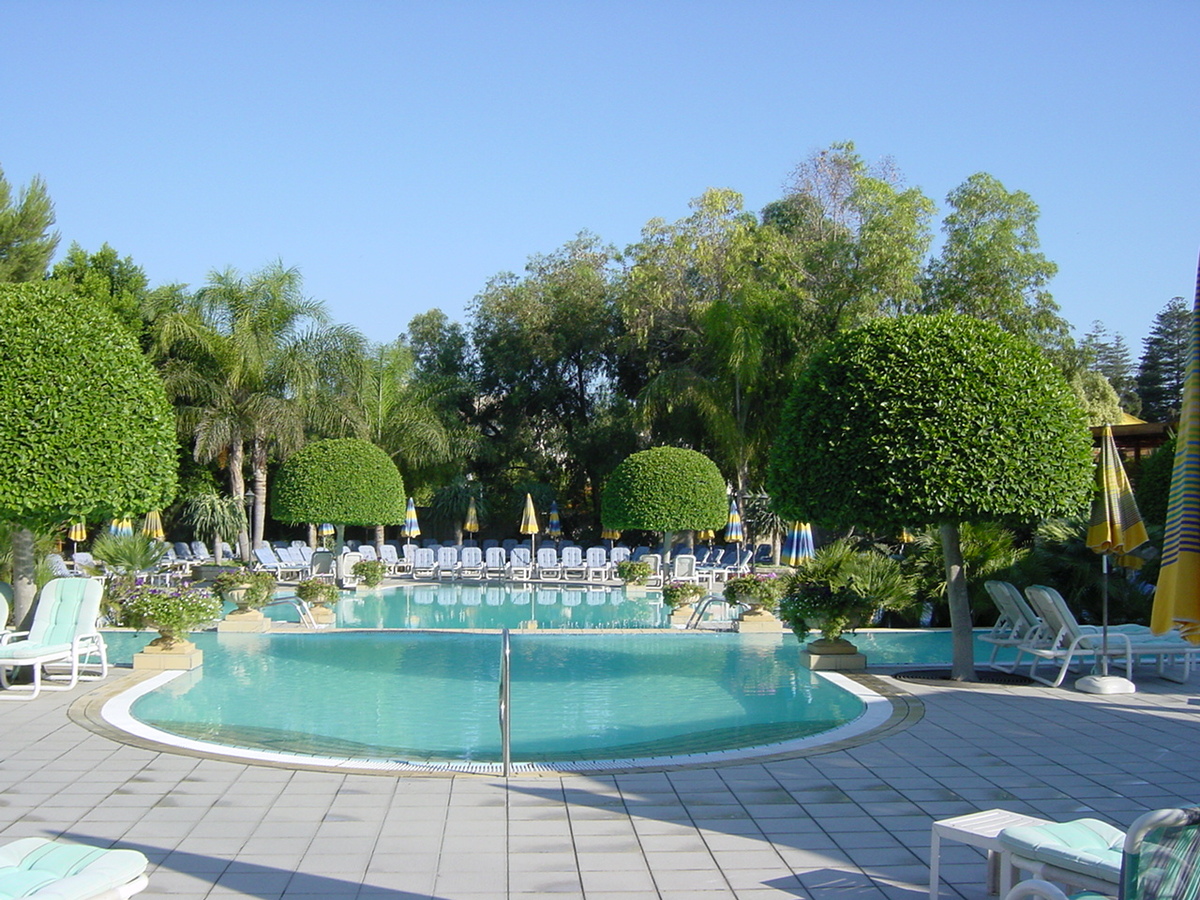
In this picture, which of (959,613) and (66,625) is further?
(959,613)

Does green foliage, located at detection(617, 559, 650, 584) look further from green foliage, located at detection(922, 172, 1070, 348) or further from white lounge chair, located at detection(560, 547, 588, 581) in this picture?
green foliage, located at detection(922, 172, 1070, 348)

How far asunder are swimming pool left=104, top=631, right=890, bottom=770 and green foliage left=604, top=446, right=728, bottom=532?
331 inches

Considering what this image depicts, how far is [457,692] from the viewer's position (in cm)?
1038

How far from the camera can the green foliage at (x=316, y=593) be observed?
16016 mm

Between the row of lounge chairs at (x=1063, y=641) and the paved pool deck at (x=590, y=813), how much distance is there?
1900 millimetres

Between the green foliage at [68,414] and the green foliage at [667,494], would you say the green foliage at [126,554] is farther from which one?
the green foliage at [667,494]

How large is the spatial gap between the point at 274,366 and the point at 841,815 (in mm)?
23378

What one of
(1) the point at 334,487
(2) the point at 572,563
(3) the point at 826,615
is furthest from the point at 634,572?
(3) the point at 826,615

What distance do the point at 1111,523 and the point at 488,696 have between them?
5.77 meters

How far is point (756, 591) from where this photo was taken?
1396 centimetres

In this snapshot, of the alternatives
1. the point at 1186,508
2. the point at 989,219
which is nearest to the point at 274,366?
the point at 989,219

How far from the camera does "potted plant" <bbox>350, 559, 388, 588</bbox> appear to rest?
2148cm

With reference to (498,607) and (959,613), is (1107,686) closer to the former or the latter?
(959,613)

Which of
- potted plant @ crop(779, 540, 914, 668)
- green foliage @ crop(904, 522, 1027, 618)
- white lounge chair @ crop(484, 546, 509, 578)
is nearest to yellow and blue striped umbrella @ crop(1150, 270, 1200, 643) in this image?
potted plant @ crop(779, 540, 914, 668)
